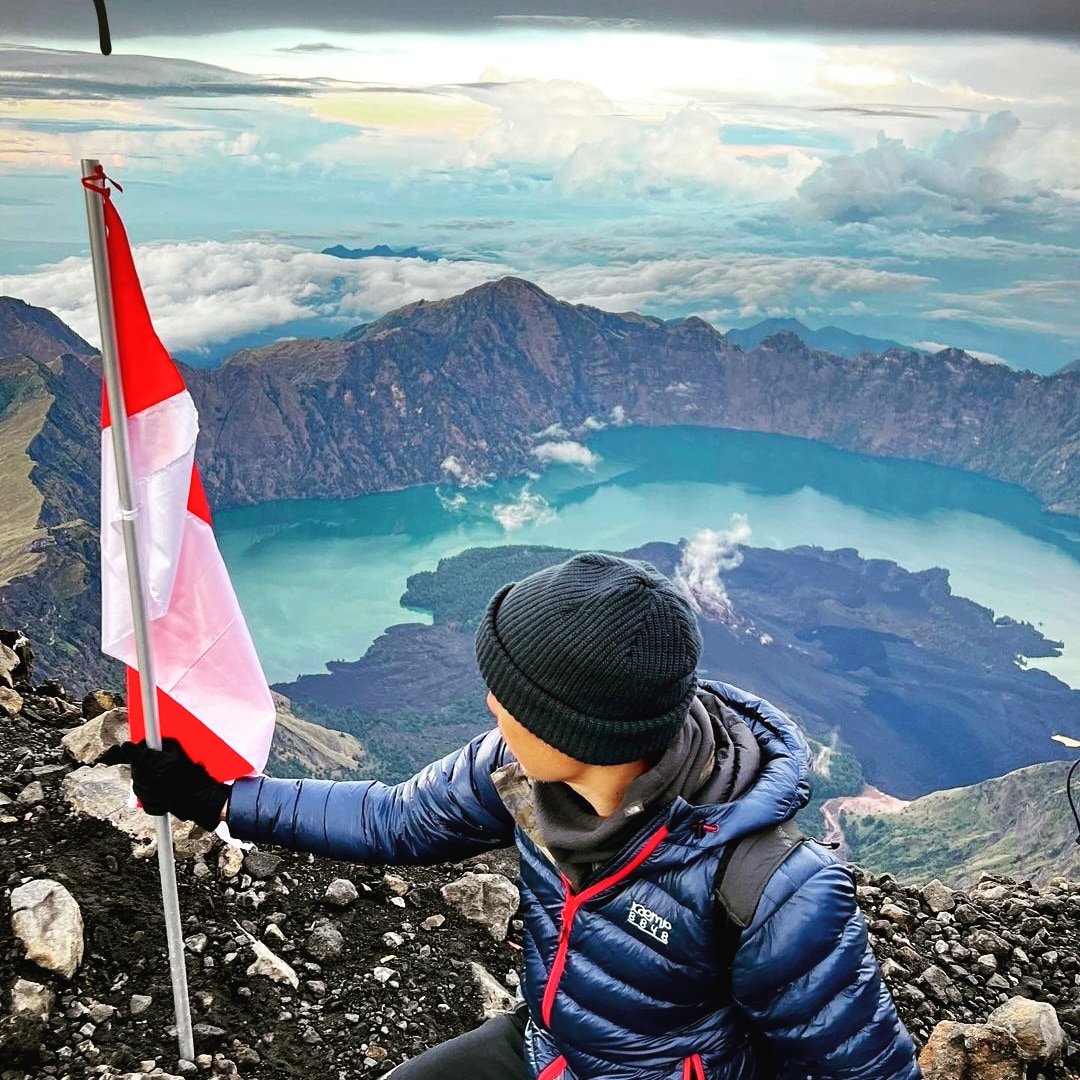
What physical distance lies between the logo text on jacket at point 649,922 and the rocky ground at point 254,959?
1.35 metres

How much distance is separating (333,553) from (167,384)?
7510cm

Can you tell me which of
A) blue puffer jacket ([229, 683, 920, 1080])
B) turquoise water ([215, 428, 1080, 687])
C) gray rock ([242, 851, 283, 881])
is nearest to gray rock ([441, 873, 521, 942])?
gray rock ([242, 851, 283, 881])

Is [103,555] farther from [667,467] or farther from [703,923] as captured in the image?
[667,467]

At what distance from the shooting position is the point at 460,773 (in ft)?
6.34

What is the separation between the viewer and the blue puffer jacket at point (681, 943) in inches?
57.3

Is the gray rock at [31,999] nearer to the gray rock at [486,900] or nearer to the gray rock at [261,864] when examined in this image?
the gray rock at [261,864]

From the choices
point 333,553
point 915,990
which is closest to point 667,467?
point 333,553

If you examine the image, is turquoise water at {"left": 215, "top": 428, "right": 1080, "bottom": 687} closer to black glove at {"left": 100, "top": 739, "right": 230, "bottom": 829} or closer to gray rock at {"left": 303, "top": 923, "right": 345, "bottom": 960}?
gray rock at {"left": 303, "top": 923, "right": 345, "bottom": 960}

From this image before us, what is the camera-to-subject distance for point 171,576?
213 centimetres

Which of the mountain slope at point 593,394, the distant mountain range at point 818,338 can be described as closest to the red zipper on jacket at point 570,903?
the mountain slope at point 593,394

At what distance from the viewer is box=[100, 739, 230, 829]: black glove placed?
2.01 m

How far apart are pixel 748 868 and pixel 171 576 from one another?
4.13 feet

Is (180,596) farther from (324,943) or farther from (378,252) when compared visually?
(378,252)

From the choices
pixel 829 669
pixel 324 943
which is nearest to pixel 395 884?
pixel 324 943
